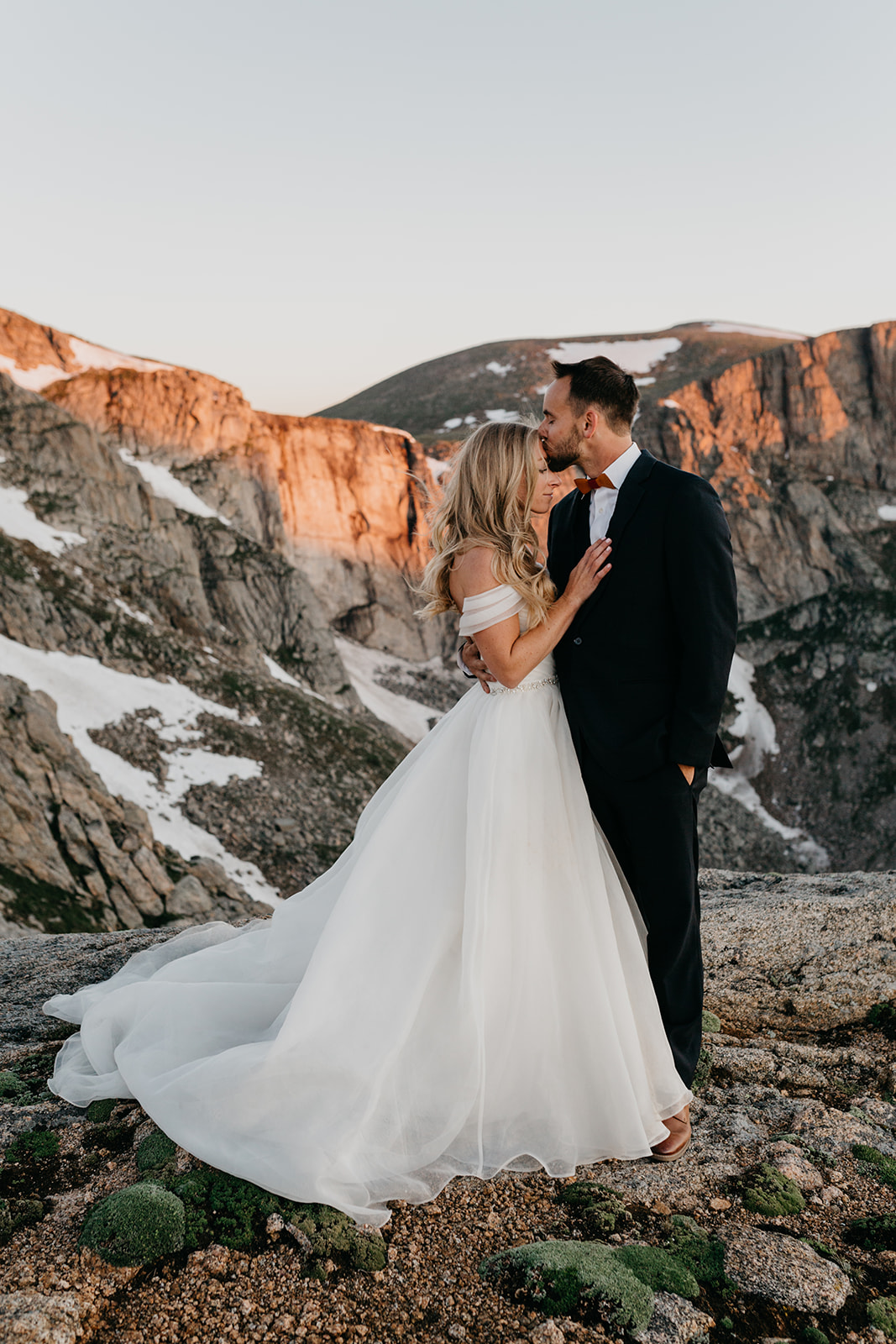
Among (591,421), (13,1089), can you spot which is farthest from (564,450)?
(13,1089)

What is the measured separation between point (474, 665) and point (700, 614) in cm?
139

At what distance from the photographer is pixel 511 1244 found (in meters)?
3.87

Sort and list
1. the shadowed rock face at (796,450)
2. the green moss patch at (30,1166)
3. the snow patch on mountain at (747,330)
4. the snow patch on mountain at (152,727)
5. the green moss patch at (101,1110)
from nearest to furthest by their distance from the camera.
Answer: the green moss patch at (30,1166) → the green moss patch at (101,1110) → the snow patch on mountain at (152,727) → the shadowed rock face at (796,450) → the snow patch on mountain at (747,330)

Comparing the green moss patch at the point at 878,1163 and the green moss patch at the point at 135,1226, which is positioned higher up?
the green moss patch at the point at 135,1226

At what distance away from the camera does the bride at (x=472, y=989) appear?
167 inches

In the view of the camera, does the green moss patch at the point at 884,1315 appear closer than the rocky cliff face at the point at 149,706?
Yes

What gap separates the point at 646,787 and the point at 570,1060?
5.14 feet

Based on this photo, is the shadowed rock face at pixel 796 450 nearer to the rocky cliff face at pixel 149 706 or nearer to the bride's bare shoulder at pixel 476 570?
the rocky cliff face at pixel 149 706

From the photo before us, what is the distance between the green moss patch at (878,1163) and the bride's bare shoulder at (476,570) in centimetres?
393

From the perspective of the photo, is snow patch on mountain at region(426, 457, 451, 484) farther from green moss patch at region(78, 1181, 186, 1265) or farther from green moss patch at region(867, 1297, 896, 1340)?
green moss patch at region(867, 1297, 896, 1340)

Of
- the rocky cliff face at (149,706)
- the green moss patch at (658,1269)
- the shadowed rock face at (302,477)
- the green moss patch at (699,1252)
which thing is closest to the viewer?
the green moss patch at (658,1269)

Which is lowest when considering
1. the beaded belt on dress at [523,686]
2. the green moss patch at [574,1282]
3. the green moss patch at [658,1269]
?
the green moss patch at [658,1269]

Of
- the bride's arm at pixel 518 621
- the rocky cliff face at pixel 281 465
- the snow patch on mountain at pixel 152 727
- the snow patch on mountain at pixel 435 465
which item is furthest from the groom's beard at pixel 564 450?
the snow patch on mountain at pixel 435 465

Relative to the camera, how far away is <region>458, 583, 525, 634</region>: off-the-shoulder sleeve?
4.58 m
